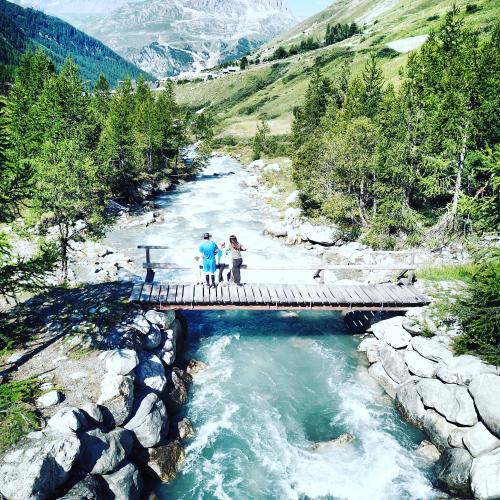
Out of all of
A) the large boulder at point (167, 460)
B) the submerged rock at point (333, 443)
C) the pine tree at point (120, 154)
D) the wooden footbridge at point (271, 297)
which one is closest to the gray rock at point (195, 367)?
the wooden footbridge at point (271, 297)

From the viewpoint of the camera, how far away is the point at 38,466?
9.12m

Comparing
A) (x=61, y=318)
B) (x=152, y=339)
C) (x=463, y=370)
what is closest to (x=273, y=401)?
(x=152, y=339)

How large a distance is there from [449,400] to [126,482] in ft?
33.5

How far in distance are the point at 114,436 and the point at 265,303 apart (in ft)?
27.9

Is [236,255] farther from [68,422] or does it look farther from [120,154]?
[120,154]

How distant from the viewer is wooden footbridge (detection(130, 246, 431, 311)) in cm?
1750

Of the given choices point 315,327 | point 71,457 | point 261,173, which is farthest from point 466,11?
point 71,457

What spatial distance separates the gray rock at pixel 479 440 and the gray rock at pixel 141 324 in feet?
38.0

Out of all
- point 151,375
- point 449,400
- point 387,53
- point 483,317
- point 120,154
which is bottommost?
point 449,400

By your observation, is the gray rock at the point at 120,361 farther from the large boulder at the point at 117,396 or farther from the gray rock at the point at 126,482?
the gray rock at the point at 126,482

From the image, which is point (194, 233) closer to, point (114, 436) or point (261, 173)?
point (114, 436)

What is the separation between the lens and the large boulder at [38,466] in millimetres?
8836

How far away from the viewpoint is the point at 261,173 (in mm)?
62188

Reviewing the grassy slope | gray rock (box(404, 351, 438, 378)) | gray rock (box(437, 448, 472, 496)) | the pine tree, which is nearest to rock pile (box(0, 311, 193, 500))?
gray rock (box(437, 448, 472, 496))
